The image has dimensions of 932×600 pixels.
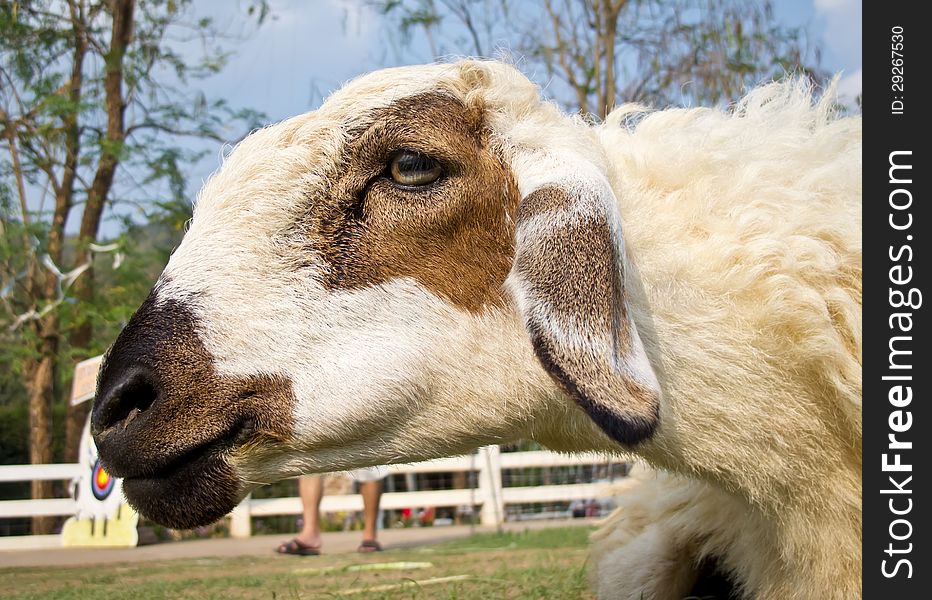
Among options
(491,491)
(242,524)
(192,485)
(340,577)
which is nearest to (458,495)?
(491,491)

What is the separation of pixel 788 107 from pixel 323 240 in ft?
5.54

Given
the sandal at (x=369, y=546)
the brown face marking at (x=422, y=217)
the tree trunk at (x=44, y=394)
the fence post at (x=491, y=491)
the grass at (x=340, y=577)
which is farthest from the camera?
the fence post at (x=491, y=491)

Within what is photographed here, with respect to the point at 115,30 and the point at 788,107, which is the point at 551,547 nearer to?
the point at 788,107

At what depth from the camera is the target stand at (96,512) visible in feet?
30.9

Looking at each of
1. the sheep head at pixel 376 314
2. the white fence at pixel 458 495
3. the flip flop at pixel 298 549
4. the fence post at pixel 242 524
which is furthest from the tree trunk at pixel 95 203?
the sheep head at pixel 376 314

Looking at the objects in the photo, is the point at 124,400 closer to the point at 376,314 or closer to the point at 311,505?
the point at 376,314

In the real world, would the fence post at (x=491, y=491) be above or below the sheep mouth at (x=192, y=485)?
below

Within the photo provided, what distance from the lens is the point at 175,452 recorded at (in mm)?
2109

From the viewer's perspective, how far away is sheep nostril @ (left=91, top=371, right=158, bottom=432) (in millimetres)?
2115

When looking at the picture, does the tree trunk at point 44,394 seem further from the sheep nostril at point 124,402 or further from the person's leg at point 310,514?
the sheep nostril at point 124,402

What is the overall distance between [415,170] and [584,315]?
622 millimetres

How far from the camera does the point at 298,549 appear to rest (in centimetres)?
750

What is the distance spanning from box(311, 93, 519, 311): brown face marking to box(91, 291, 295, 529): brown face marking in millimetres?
365
